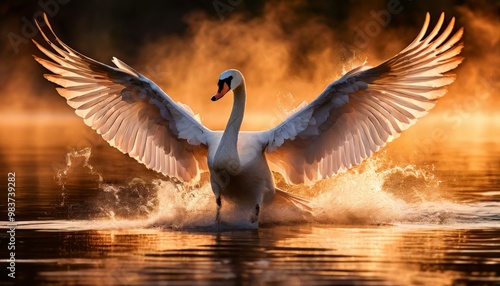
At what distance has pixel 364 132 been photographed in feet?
49.5

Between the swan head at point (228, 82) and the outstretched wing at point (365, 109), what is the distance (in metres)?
0.66

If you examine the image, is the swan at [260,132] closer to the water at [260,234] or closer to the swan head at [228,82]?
the swan head at [228,82]

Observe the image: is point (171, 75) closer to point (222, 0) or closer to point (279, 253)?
point (222, 0)

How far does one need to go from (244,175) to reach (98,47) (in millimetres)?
34344

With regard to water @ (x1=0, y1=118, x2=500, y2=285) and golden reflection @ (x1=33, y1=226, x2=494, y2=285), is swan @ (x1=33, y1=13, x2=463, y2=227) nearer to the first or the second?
water @ (x1=0, y1=118, x2=500, y2=285)

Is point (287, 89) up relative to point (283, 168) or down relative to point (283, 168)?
up

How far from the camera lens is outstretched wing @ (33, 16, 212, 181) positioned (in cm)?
1528

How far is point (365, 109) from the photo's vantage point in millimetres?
14977

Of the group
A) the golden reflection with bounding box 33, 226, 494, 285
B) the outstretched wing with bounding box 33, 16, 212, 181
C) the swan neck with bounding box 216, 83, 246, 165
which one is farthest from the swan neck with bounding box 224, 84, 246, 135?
the golden reflection with bounding box 33, 226, 494, 285

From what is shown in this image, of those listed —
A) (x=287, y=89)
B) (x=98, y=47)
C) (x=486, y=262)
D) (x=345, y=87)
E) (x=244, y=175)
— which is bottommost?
(x=486, y=262)

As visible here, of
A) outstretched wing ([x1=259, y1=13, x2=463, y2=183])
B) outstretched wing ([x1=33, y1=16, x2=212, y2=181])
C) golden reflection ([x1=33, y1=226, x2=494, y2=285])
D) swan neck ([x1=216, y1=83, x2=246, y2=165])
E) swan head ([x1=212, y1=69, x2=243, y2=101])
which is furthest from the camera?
outstretched wing ([x1=33, y1=16, x2=212, y2=181])

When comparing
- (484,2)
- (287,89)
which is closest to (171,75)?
(287,89)

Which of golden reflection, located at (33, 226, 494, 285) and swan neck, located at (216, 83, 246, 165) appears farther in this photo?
swan neck, located at (216, 83, 246, 165)

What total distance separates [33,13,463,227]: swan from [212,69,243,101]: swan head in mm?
11
